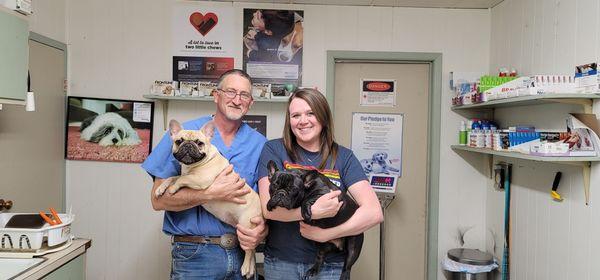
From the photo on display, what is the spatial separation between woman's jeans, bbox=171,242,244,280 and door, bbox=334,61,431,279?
1.60m

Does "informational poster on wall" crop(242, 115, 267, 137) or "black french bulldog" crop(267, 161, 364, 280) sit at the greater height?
"informational poster on wall" crop(242, 115, 267, 137)

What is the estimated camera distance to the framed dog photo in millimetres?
2826

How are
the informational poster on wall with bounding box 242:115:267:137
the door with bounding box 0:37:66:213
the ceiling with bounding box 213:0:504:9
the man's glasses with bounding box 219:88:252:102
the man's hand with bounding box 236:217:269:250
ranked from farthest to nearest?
the informational poster on wall with bounding box 242:115:267:137 < the ceiling with bounding box 213:0:504:9 < the door with bounding box 0:37:66:213 < the man's glasses with bounding box 219:88:252:102 < the man's hand with bounding box 236:217:269:250

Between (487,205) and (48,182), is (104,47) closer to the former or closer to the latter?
(48,182)

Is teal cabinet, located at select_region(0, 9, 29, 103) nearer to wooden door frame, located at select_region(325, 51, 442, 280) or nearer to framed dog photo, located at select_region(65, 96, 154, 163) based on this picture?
framed dog photo, located at select_region(65, 96, 154, 163)

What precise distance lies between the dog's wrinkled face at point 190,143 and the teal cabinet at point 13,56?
2.67 feet

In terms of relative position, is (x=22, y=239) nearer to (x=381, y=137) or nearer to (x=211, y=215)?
(x=211, y=215)

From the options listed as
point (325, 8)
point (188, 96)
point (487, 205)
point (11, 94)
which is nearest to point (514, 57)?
point (487, 205)

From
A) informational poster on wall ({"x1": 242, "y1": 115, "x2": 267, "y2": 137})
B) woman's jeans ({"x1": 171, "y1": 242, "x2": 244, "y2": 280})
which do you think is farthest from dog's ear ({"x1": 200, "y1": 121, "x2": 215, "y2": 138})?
informational poster on wall ({"x1": 242, "y1": 115, "x2": 267, "y2": 137})

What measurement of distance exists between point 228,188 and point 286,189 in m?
0.31

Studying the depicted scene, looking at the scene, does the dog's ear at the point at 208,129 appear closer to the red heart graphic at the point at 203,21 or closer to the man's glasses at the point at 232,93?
the man's glasses at the point at 232,93

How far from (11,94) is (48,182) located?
114 cm

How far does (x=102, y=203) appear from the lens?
2889 millimetres

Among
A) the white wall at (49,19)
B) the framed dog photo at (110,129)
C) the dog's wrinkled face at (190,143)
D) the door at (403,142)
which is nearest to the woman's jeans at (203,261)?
the dog's wrinkled face at (190,143)
